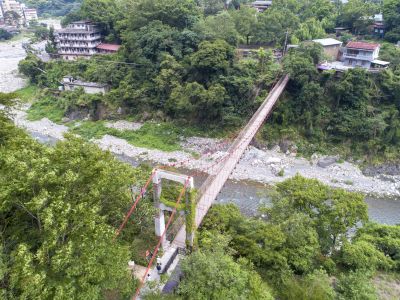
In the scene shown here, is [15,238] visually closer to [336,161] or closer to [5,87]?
[336,161]

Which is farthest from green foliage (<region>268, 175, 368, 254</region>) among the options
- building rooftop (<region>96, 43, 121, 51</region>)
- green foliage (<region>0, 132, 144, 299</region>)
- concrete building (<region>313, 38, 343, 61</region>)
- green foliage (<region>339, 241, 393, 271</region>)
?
building rooftop (<region>96, 43, 121, 51</region>)

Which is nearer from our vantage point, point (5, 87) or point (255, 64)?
point (255, 64)

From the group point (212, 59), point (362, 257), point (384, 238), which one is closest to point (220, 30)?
point (212, 59)

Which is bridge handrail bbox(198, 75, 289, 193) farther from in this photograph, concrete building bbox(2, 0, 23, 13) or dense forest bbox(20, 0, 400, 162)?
concrete building bbox(2, 0, 23, 13)

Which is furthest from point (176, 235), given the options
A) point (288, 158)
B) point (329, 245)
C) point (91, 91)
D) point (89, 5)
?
point (89, 5)

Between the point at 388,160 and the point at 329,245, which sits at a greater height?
the point at 329,245

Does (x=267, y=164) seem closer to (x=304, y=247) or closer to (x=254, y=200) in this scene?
(x=254, y=200)
